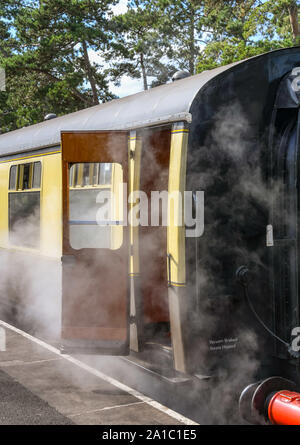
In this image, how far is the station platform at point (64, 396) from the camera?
4887 millimetres

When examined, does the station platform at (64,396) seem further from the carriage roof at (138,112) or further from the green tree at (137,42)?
the green tree at (137,42)

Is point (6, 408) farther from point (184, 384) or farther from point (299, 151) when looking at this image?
point (299, 151)

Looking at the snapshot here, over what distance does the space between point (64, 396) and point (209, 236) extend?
213 cm

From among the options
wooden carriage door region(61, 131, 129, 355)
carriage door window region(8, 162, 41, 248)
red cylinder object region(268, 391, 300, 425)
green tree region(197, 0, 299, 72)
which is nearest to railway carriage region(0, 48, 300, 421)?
wooden carriage door region(61, 131, 129, 355)

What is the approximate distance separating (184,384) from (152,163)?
2.12 m

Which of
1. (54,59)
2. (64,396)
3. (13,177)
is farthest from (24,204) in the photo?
(54,59)

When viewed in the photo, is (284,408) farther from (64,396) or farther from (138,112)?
(138,112)

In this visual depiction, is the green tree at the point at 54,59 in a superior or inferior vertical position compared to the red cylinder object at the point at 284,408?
superior

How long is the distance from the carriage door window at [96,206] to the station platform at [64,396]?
1.38m

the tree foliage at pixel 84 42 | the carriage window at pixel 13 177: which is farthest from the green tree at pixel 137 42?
the carriage window at pixel 13 177

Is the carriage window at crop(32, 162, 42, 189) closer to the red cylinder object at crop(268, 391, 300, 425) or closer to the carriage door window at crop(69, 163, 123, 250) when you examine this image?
the carriage door window at crop(69, 163, 123, 250)

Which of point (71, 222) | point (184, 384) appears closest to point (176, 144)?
point (71, 222)

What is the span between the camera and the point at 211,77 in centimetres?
489

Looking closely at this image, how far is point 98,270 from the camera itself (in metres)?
5.71
